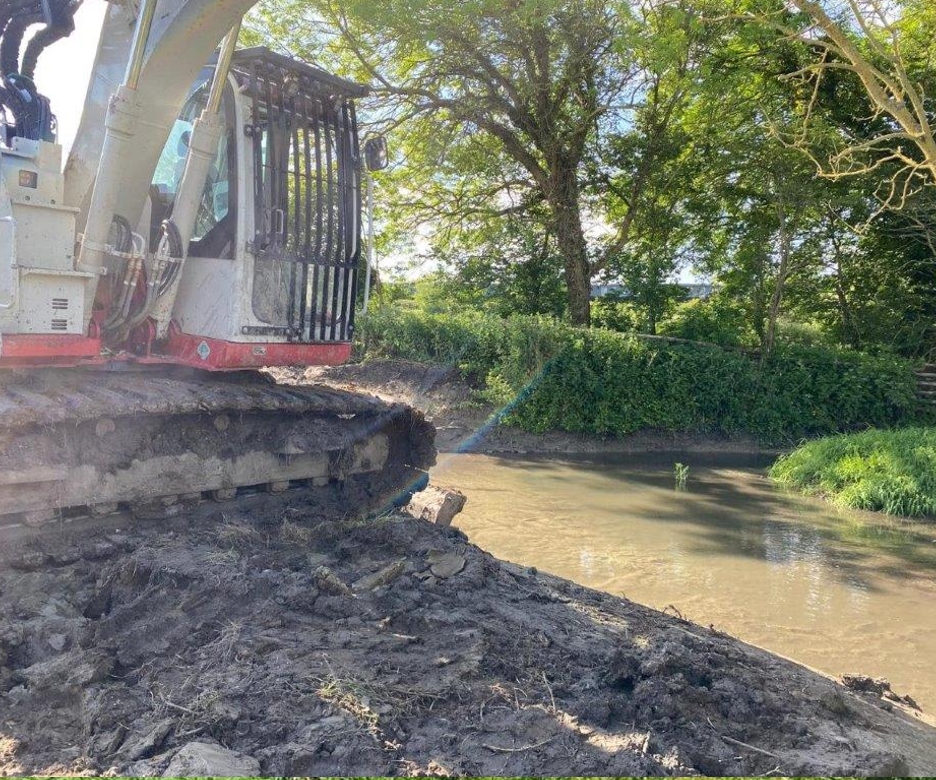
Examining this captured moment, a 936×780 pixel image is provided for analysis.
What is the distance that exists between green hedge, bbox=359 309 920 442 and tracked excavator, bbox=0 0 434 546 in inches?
283

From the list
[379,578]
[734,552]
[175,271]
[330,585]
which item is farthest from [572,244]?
[330,585]

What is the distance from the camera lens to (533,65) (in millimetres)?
15281

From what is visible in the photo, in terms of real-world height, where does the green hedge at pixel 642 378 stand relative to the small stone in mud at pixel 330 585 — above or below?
above

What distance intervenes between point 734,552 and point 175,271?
214 inches

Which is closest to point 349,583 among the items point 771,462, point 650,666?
point 650,666

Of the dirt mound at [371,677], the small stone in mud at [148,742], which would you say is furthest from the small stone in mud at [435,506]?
the small stone in mud at [148,742]

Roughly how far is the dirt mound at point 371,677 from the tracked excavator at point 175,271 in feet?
1.90

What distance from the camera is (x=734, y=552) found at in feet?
26.2

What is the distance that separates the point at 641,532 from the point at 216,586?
16.8 feet

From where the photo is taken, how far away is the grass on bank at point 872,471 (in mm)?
10375

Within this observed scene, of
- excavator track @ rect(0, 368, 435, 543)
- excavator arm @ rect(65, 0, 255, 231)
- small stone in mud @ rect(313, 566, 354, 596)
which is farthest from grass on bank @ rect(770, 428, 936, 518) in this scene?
excavator arm @ rect(65, 0, 255, 231)

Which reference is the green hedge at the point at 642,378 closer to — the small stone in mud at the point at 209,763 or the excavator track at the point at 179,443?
the excavator track at the point at 179,443

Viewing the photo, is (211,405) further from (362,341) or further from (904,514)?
(362,341)

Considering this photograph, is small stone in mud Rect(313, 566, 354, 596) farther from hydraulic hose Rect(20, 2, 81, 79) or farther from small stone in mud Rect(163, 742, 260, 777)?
hydraulic hose Rect(20, 2, 81, 79)
